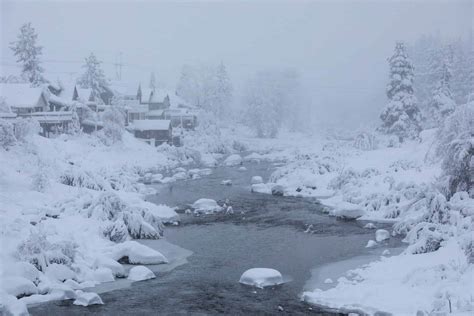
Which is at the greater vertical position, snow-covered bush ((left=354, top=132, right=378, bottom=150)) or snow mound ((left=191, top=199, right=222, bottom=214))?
snow-covered bush ((left=354, top=132, right=378, bottom=150))

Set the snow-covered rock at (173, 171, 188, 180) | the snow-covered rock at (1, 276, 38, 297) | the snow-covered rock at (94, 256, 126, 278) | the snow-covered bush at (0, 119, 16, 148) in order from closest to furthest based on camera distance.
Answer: the snow-covered rock at (1, 276, 38, 297) → the snow-covered rock at (94, 256, 126, 278) → the snow-covered bush at (0, 119, 16, 148) → the snow-covered rock at (173, 171, 188, 180)

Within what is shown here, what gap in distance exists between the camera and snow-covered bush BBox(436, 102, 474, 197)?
2618 cm

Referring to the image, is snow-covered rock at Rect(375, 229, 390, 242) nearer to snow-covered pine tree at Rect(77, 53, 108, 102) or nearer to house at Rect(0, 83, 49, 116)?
house at Rect(0, 83, 49, 116)

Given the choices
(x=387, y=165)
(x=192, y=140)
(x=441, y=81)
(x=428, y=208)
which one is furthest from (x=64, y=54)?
(x=428, y=208)

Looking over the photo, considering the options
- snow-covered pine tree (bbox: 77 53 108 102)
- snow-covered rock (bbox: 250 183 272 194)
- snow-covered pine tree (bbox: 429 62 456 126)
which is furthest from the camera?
snow-covered pine tree (bbox: 77 53 108 102)

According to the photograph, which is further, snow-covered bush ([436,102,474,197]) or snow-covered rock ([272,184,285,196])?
snow-covered rock ([272,184,285,196])

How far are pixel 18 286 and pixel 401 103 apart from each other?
52.2m

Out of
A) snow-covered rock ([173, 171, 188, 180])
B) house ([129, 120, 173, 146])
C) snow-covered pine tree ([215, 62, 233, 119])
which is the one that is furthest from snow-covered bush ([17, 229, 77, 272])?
snow-covered pine tree ([215, 62, 233, 119])

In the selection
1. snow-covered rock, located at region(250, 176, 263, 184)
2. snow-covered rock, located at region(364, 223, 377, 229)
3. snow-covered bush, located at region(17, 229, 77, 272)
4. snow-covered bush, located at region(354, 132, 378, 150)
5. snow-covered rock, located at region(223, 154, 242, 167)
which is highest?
snow-covered bush, located at region(354, 132, 378, 150)

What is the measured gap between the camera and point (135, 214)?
1072 inches

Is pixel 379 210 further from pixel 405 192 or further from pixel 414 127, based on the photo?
pixel 414 127

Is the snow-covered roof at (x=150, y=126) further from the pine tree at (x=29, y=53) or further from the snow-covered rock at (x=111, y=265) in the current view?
the snow-covered rock at (x=111, y=265)

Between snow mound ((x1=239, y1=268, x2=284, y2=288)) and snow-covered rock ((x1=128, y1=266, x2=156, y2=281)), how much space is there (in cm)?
360

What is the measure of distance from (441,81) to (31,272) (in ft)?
195
